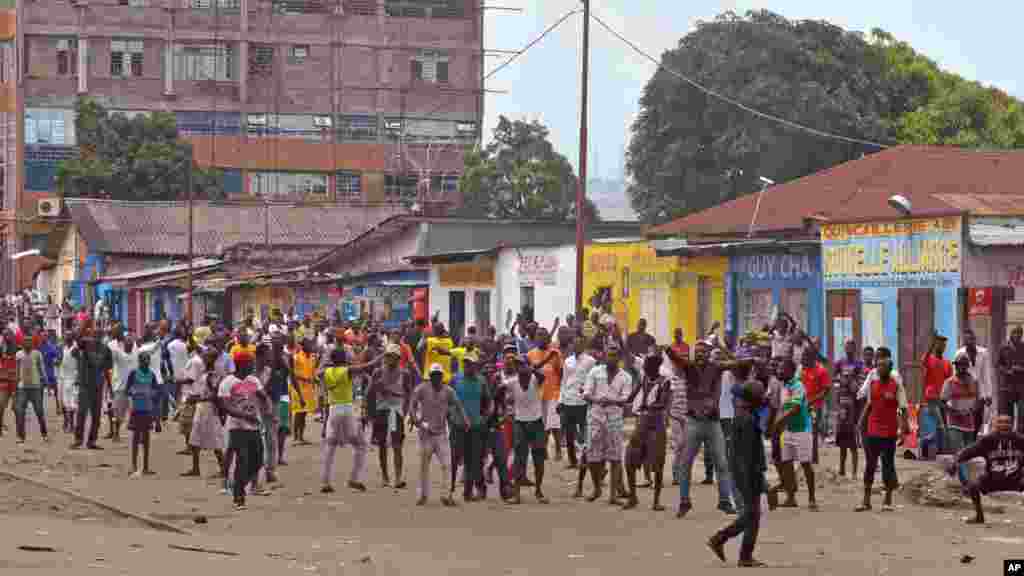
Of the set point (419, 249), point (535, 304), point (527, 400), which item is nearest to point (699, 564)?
point (527, 400)

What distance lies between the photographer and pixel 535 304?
42.5 m

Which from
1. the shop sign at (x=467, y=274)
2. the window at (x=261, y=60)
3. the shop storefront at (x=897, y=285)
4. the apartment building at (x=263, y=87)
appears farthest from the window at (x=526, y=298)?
the window at (x=261, y=60)

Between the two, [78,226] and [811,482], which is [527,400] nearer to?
[811,482]

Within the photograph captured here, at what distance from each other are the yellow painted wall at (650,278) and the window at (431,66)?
60.9m

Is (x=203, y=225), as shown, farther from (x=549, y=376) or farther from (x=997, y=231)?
(x=997, y=231)

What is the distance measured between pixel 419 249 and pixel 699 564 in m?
34.3

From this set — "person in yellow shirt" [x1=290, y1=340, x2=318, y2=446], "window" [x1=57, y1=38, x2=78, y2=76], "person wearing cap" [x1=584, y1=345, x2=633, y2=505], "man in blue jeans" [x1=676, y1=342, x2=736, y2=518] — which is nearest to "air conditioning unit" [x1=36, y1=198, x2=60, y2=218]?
"window" [x1=57, y1=38, x2=78, y2=76]

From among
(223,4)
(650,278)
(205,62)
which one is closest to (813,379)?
(650,278)

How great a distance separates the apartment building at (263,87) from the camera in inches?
3693

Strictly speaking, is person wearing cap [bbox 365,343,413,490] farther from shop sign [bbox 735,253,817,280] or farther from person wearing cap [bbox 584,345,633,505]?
shop sign [bbox 735,253,817,280]

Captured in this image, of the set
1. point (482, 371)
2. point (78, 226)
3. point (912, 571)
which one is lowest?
point (912, 571)

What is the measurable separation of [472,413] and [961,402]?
535 cm

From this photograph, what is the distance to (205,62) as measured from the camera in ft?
321

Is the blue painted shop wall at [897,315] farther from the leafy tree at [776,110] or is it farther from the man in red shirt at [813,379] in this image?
the leafy tree at [776,110]
